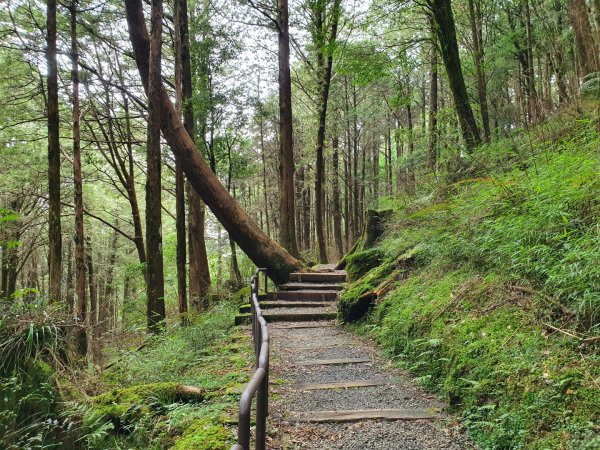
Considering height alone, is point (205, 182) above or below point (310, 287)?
above

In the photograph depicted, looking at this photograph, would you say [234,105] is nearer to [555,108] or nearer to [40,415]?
[555,108]

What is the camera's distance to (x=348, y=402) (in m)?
4.27

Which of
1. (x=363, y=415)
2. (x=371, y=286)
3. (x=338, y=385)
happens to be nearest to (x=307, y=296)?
(x=371, y=286)

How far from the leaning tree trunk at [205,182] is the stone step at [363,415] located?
25.5ft

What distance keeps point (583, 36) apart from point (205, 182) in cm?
965

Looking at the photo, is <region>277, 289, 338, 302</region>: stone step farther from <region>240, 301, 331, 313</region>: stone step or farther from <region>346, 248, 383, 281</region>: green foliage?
<region>346, 248, 383, 281</region>: green foliage

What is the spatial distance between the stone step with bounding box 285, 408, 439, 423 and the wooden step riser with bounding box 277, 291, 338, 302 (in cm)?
645

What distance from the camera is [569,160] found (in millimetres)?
5895

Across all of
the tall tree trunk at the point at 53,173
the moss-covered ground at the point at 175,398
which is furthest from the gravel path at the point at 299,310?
the tall tree trunk at the point at 53,173

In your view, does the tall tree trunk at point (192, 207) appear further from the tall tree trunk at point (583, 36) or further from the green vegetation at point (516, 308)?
the tall tree trunk at point (583, 36)

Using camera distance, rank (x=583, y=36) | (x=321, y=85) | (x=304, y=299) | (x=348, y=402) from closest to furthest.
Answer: (x=348, y=402) < (x=583, y=36) < (x=304, y=299) < (x=321, y=85)

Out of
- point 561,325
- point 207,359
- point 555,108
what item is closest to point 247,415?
point 561,325

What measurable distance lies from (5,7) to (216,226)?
60.2 ft

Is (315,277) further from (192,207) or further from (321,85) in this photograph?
(321,85)
